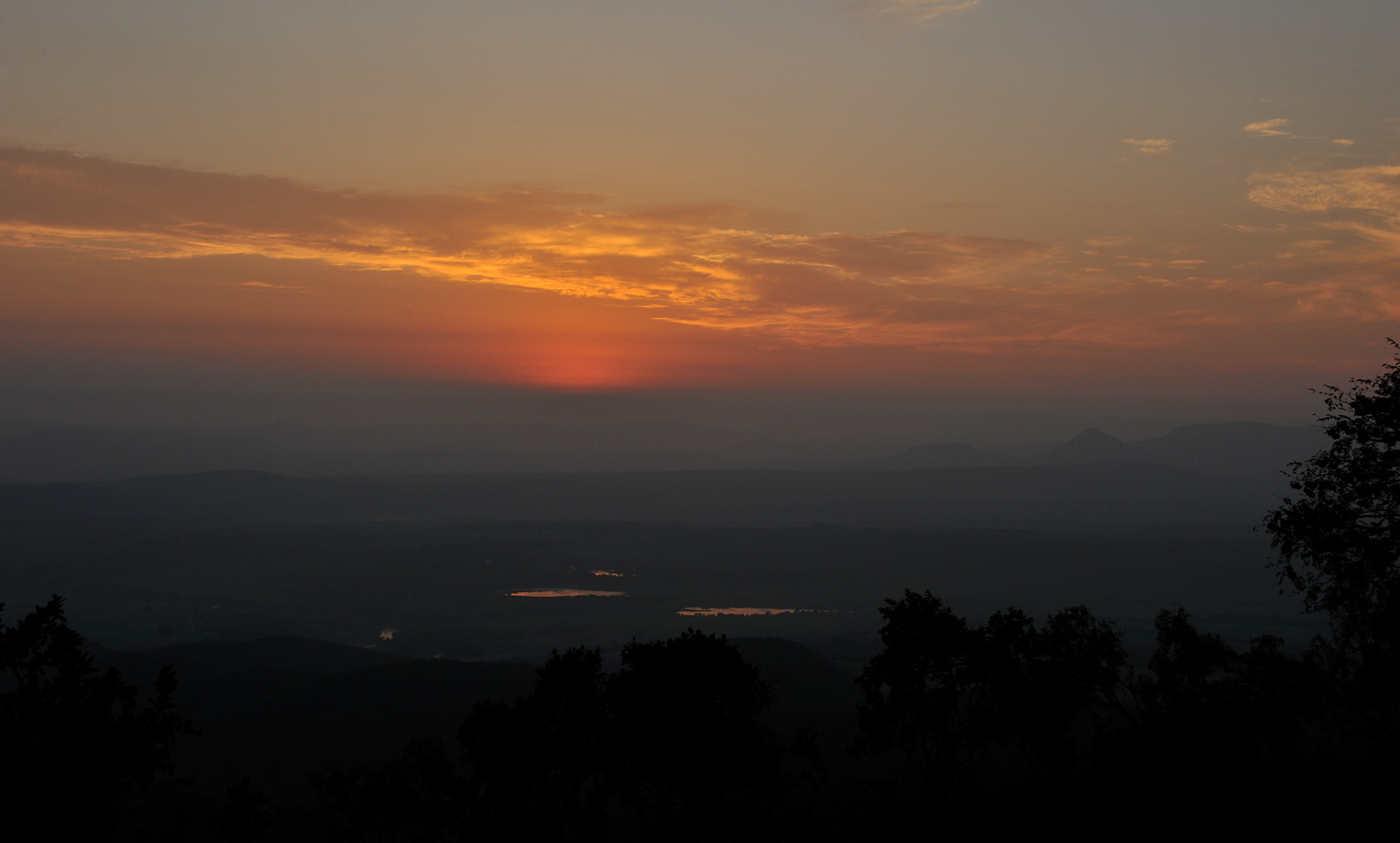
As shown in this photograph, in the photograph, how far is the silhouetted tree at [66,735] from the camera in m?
17.0

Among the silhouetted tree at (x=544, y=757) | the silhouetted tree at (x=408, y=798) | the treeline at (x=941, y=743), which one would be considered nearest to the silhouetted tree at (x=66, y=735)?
the treeline at (x=941, y=743)

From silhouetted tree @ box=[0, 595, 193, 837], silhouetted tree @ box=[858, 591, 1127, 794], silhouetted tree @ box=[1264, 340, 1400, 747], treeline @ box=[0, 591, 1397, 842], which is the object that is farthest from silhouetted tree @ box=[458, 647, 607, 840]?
silhouetted tree @ box=[1264, 340, 1400, 747]

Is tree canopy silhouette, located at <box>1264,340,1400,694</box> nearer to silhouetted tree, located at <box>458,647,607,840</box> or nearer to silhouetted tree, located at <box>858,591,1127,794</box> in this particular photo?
silhouetted tree, located at <box>858,591,1127,794</box>

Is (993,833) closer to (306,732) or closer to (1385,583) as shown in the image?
(1385,583)

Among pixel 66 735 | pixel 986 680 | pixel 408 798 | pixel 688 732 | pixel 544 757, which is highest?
pixel 66 735

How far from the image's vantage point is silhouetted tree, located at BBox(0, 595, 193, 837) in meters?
17.0

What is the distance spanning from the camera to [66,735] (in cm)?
1734

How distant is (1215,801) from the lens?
25.2m

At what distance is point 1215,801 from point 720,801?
1772 centimetres

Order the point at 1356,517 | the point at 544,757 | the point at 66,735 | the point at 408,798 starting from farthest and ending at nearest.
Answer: the point at 408,798, the point at 544,757, the point at 1356,517, the point at 66,735

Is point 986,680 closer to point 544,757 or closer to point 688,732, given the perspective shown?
point 688,732

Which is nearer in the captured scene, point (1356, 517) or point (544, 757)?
point (1356, 517)

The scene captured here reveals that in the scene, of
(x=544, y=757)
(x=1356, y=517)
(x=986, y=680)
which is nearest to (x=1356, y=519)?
(x=1356, y=517)

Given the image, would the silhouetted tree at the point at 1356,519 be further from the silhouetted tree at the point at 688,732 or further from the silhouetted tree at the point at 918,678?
the silhouetted tree at the point at 688,732
